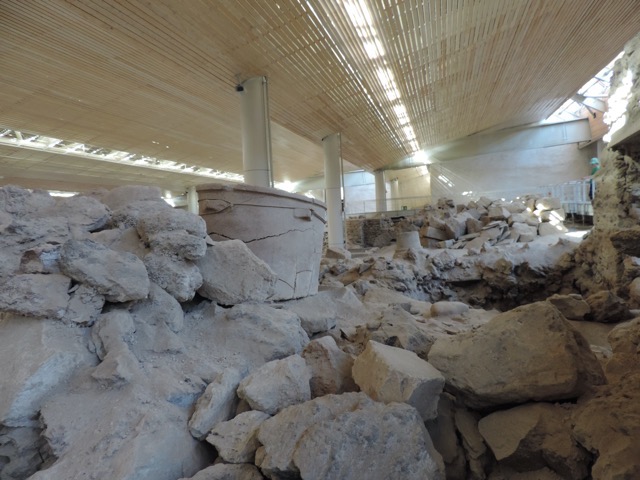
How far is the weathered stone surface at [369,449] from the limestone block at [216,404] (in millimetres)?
499

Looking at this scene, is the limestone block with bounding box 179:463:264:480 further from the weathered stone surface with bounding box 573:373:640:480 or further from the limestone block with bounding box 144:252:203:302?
the weathered stone surface with bounding box 573:373:640:480

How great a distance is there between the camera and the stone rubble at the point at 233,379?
135 cm

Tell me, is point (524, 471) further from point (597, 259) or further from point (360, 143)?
point (360, 143)

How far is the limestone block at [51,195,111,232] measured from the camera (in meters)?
2.33

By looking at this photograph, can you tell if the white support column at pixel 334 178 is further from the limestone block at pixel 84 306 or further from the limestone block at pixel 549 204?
the limestone block at pixel 84 306

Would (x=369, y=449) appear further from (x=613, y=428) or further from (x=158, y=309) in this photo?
(x=158, y=309)

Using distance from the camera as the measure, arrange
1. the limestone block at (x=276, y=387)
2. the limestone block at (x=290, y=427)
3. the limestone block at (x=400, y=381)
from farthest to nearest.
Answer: the limestone block at (x=276, y=387) < the limestone block at (x=400, y=381) < the limestone block at (x=290, y=427)

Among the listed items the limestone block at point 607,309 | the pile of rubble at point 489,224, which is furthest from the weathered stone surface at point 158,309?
the pile of rubble at point 489,224

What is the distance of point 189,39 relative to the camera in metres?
5.79

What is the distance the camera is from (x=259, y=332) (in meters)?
2.32

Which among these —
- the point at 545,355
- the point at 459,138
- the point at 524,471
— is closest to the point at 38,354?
the point at 524,471

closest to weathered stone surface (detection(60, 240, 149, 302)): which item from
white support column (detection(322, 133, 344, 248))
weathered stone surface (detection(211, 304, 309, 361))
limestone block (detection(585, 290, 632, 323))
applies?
weathered stone surface (detection(211, 304, 309, 361))

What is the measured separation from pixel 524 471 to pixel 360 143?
42.1ft

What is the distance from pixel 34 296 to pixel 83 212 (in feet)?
2.88
